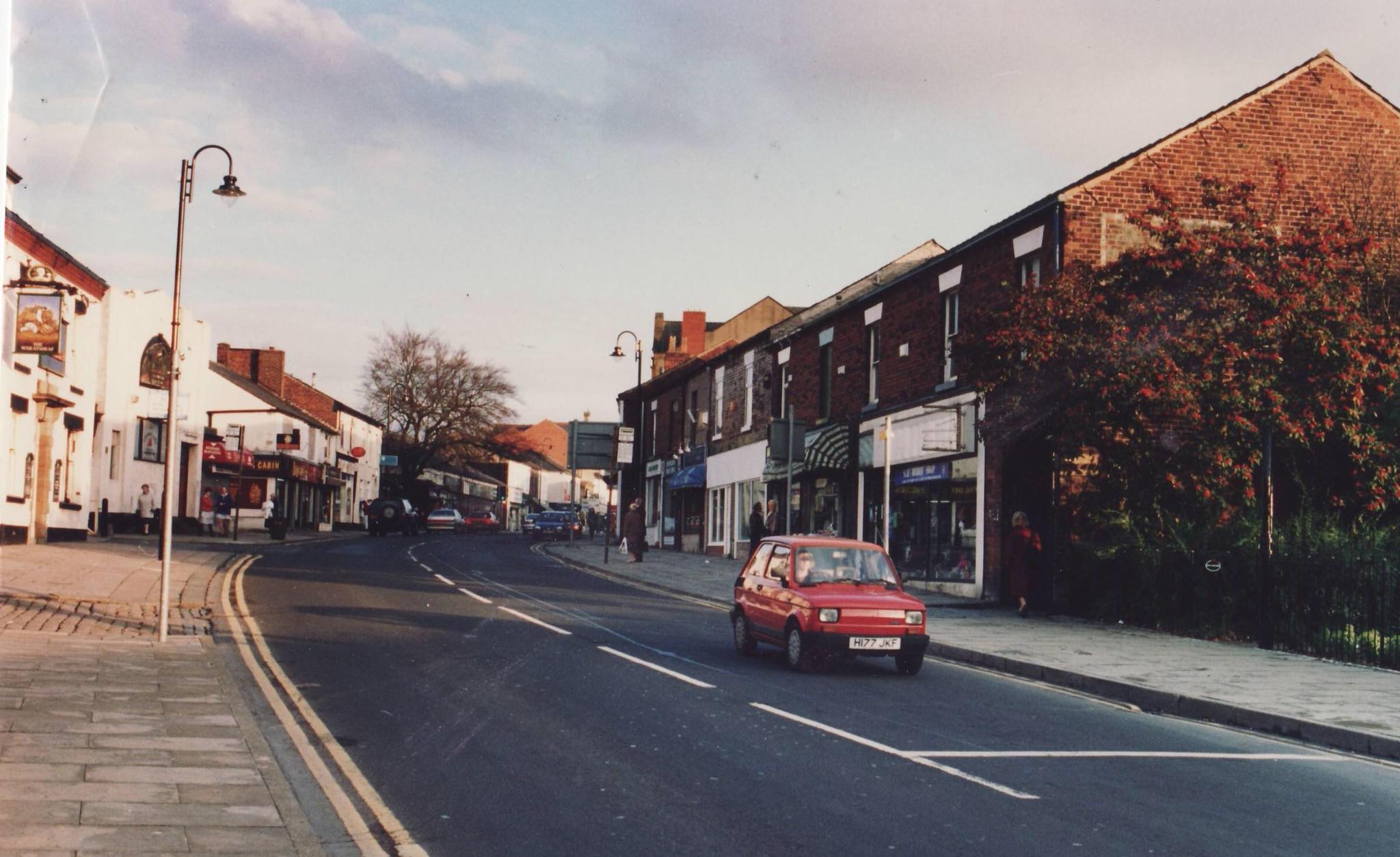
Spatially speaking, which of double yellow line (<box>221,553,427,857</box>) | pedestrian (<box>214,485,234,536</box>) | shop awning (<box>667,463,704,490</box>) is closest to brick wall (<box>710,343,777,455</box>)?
shop awning (<box>667,463,704,490</box>)

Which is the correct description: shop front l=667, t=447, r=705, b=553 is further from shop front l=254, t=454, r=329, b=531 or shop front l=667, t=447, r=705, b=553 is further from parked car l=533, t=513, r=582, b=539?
shop front l=254, t=454, r=329, b=531

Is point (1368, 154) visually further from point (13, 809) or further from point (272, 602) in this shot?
point (13, 809)

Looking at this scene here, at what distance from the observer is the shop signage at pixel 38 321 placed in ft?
83.8

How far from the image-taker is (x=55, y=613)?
1722cm

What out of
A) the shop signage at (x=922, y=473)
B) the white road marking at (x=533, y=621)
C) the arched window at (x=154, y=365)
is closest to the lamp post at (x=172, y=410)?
the white road marking at (x=533, y=621)

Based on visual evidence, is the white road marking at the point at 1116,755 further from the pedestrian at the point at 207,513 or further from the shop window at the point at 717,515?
the pedestrian at the point at 207,513

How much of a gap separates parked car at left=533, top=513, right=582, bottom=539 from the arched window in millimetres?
23584

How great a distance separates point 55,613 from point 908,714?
1159 cm

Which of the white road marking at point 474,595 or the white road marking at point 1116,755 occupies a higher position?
the white road marking at point 474,595

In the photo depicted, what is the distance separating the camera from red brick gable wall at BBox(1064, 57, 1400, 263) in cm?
2388

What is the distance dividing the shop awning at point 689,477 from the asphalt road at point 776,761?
1305 inches

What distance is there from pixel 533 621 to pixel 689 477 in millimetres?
32371

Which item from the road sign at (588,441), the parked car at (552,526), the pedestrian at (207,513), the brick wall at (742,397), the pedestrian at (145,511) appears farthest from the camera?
the parked car at (552,526)

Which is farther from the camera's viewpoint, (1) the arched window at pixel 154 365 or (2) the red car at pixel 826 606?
(1) the arched window at pixel 154 365
